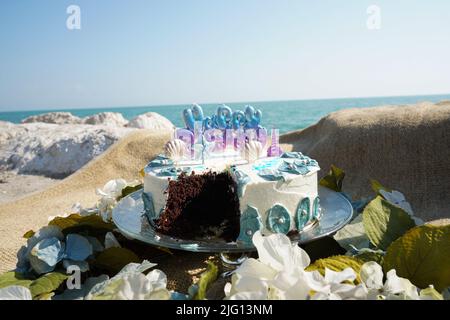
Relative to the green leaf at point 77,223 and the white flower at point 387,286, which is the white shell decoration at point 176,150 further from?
the white flower at point 387,286

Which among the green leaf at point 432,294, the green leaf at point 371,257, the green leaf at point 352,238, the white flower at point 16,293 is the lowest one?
the green leaf at point 352,238

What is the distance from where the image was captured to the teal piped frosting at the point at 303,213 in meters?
1.76

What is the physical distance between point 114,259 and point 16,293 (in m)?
0.44

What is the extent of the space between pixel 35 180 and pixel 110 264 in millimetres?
4349

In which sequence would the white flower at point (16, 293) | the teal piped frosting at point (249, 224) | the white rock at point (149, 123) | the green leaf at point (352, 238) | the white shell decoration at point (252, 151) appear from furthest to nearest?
1. the white rock at point (149, 123)
2. the white shell decoration at point (252, 151)
3. the teal piped frosting at point (249, 224)
4. the green leaf at point (352, 238)
5. the white flower at point (16, 293)

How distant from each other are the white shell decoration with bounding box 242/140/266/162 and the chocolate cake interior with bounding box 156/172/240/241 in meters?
0.17

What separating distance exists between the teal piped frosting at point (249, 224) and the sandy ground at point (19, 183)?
3.42m

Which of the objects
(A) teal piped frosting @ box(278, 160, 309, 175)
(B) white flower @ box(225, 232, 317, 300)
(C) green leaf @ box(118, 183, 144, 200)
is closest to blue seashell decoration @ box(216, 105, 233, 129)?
(A) teal piped frosting @ box(278, 160, 309, 175)

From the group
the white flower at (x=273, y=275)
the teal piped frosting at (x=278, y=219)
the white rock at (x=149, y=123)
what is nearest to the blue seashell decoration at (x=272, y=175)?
the teal piped frosting at (x=278, y=219)

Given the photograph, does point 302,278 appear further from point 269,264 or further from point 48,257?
point 48,257

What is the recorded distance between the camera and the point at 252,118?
2252 millimetres

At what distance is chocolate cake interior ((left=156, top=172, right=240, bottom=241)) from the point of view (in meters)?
1.75

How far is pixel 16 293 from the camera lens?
837 millimetres


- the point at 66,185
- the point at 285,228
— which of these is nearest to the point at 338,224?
the point at 285,228
